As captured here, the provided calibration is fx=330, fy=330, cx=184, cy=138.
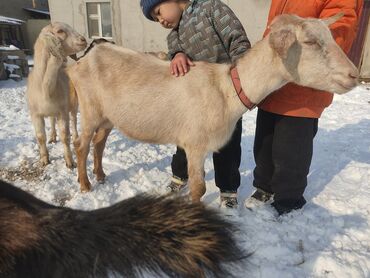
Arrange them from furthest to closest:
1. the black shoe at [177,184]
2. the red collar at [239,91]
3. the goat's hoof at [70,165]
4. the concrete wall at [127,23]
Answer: the concrete wall at [127,23] → the goat's hoof at [70,165] → the black shoe at [177,184] → the red collar at [239,91]

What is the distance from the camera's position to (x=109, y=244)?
3.48 feet

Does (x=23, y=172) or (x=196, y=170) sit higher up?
(x=196, y=170)

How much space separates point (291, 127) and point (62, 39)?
307 centimetres

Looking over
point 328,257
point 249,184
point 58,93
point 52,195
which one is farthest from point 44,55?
point 328,257

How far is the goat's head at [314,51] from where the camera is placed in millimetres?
2371

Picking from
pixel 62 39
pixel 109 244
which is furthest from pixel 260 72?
pixel 62 39

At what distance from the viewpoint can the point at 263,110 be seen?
10.6 ft

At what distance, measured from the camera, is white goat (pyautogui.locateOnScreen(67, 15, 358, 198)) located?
2418mm

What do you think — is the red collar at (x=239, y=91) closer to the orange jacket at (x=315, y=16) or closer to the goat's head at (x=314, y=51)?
the orange jacket at (x=315, y=16)

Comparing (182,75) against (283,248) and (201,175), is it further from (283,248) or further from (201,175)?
(283,248)

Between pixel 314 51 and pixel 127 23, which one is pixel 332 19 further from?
pixel 127 23

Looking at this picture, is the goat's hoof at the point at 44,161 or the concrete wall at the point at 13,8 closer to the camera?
the goat's hoof at the point at 44,161

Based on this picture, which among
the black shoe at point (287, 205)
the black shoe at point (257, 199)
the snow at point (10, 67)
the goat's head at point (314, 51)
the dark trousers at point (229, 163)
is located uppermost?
the goat's head at point (314, 51)

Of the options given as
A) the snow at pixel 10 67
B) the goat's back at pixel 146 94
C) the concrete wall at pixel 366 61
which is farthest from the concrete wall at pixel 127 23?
the goat's back at pixel 146 94
